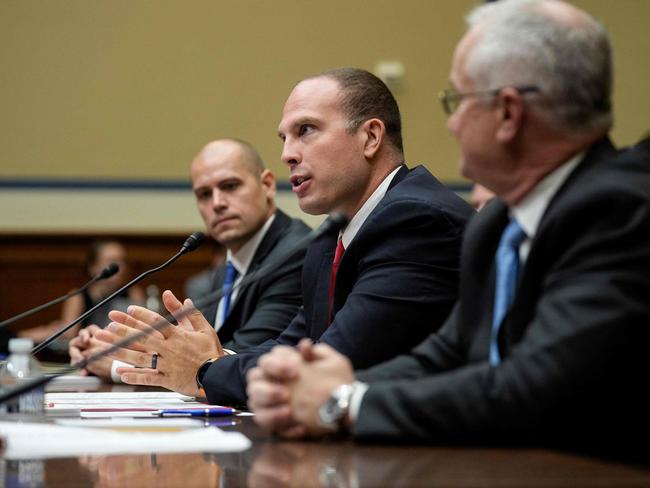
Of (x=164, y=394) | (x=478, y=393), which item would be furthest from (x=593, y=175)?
(x=164, y=394)

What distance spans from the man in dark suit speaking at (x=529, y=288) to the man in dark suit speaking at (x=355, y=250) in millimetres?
408

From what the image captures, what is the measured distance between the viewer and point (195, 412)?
2318 mm

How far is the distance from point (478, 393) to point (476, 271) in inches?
18.1

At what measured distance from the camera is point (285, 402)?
174cm

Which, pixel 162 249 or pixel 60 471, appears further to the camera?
pixel 162 249

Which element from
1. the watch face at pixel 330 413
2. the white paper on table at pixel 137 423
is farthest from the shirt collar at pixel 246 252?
the watch face at pixel 330 413

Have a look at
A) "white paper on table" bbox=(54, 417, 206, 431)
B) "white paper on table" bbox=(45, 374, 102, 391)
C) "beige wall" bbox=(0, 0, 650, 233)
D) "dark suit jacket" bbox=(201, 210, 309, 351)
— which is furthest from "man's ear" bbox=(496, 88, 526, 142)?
"beige wall" bbox=(0, 0, 650, 233)

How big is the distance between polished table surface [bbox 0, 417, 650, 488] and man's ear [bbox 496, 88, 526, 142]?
1.96 ft

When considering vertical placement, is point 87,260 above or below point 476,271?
above

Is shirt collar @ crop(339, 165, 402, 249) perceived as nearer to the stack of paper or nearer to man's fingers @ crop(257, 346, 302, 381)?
the stack of paper

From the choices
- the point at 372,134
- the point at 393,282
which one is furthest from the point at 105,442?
the point at 372,134

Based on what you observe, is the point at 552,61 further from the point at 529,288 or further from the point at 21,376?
the point at 21,376

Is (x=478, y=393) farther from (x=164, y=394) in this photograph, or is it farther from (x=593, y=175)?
(x=164, y=394)

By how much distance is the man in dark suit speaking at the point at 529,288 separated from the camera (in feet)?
5.11
